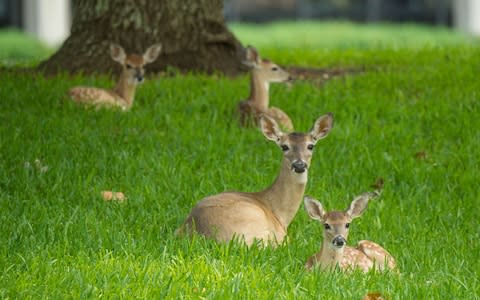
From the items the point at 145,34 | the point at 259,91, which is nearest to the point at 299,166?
the point at 259,91

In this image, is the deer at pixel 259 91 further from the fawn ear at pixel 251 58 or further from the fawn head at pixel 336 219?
the fawn head at pixel 336 219

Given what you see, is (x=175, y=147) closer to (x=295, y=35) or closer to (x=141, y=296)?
(x=141, y=296)

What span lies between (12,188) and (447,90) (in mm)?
4887

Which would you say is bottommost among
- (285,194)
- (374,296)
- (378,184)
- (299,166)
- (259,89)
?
(378,184)

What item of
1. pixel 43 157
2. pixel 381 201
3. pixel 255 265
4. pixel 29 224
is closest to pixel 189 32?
pixel 43 157

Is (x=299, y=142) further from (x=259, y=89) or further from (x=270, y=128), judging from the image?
(x=259, y=89)

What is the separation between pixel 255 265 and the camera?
22.9ft

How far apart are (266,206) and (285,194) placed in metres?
0.16

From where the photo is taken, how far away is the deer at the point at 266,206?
730cm

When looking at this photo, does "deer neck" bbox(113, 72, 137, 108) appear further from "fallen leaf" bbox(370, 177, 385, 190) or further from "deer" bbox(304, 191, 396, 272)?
"deer" bbox(304, 191, 396, 272)

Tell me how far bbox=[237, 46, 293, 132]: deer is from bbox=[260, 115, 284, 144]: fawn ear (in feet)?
7.76

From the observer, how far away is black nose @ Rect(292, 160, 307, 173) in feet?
25.1

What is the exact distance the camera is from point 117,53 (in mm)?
11773

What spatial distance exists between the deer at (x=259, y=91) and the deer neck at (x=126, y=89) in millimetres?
1052
